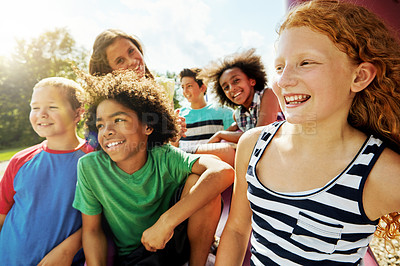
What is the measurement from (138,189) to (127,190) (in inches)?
2.5

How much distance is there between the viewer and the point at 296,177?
0.89 m

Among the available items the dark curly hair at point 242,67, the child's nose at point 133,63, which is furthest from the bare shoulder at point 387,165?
the dark curly hair at point 242,67

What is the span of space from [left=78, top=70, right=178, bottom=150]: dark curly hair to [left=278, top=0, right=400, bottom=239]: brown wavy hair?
2.77 ft

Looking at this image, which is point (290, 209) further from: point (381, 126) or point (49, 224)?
point (49, 224)

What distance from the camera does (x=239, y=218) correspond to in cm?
105

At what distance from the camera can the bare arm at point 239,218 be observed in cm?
102

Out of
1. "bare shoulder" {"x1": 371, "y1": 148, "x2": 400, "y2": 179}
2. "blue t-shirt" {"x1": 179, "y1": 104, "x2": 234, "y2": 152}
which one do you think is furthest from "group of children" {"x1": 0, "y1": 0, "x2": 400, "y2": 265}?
"blue t-shirt" {"x1": 179, "y1": 104, "x2": 234, "y2": 152}

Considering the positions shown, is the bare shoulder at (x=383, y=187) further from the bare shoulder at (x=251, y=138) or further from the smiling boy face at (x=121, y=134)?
the smiling boy face at (x=121, y=134)

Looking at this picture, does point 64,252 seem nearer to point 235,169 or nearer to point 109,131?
point 109,131

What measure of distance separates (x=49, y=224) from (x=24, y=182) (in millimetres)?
288

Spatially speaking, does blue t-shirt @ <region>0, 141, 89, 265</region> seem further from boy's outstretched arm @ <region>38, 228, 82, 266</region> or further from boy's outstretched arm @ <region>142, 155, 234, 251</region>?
boy's outstretched arm @ <region>142, 155, 234, 251</region>

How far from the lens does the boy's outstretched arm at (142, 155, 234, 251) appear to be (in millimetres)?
1039

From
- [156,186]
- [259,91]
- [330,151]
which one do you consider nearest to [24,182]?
[156,186]

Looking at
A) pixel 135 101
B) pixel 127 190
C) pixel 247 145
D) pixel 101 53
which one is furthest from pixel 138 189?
pixel 101 53
